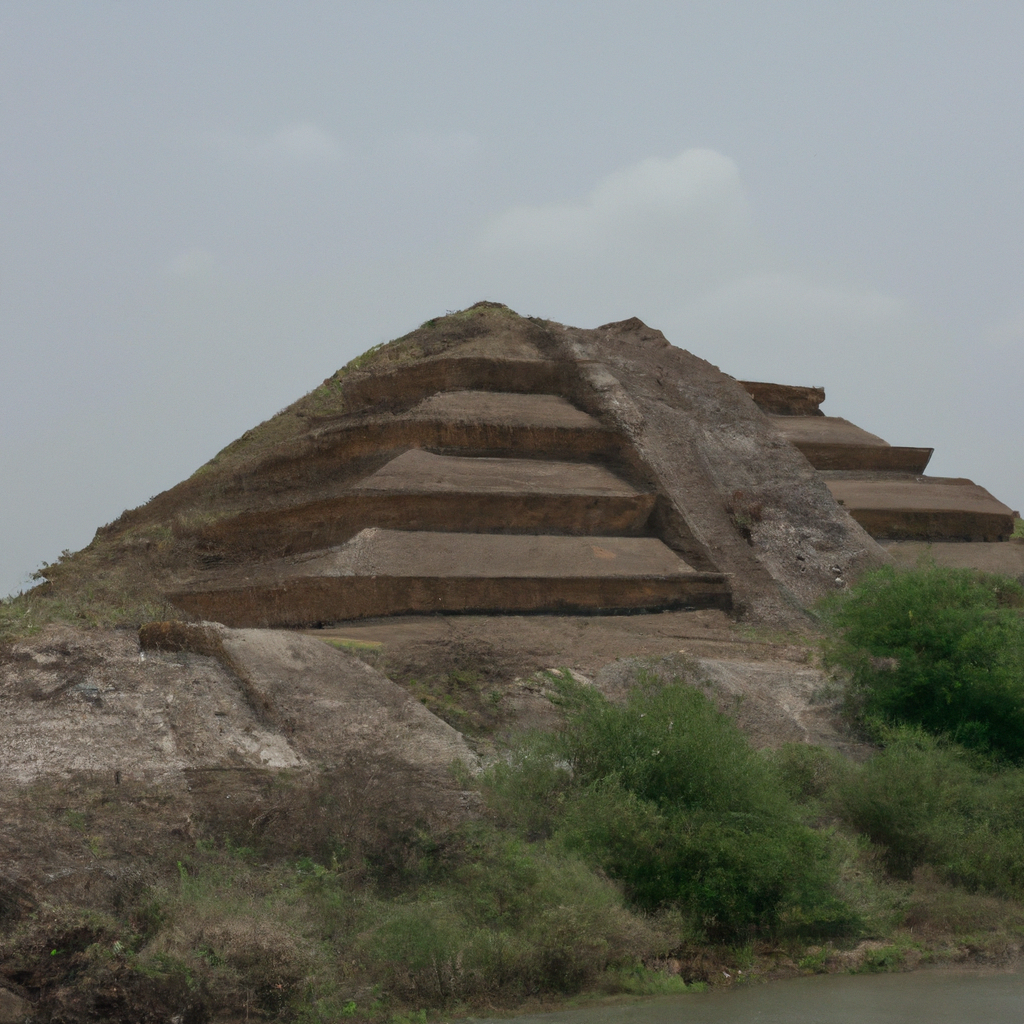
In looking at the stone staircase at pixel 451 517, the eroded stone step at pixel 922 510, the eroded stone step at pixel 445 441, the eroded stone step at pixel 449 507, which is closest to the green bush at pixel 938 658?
the stone staircase at pixel 451 517

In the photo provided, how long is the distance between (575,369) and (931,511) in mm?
7067

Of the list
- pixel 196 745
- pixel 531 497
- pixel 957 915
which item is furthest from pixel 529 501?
pixel 957 915

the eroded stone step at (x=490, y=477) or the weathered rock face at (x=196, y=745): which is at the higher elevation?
the eroded stone step at (x=490, y=477)

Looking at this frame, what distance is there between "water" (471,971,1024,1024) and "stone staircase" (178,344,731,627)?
727 centimetres

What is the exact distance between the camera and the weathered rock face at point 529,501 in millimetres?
14391

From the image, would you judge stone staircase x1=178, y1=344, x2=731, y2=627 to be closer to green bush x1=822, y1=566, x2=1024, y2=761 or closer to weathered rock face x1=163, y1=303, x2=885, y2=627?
weathered rock face x1=163, y1=303, x2=885, y2=627

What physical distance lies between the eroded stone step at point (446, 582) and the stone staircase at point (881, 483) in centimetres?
597

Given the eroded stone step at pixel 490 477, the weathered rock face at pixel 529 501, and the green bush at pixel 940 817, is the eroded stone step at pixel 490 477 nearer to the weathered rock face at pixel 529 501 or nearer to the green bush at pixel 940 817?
the weathered rock face at pixel 529 501

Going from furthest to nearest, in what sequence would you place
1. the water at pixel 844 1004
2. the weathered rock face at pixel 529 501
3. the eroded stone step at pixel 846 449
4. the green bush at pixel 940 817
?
the eroded stone step at pixel 846 449 → the weathered rock face at pixel 529 501 → the green bush at pixel 940 817 → the water at pixel 844 1004

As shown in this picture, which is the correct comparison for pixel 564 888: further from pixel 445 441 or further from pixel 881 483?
pixel 881 483

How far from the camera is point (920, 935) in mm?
8781

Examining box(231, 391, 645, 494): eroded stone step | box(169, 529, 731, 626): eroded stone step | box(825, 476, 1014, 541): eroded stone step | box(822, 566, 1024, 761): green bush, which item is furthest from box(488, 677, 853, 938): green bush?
box(825, 476, 1014, 541): eroded stone step

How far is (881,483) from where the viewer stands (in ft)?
72.2

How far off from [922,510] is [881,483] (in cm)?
147
